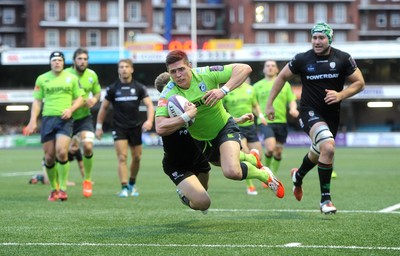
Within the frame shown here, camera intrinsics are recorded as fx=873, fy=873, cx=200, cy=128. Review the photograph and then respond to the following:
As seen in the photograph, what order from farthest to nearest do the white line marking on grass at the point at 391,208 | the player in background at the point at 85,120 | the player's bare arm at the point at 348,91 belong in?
the player in background at the point at 85,120 < the white line marking on grass at the point at 391,208 < the player's bare arm at the point at 348,91

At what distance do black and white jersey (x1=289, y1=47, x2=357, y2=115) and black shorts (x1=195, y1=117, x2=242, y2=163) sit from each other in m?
1.65

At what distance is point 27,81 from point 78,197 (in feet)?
189

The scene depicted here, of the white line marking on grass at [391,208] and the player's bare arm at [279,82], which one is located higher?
the player's bare arm at [279,82]

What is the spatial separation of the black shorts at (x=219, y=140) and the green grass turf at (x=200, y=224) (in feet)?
2.65

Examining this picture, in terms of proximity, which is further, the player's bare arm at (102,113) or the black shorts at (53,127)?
the player's bare arm at (102,113)

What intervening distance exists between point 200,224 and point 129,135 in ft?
18.7

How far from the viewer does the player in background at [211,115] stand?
30.5 ft

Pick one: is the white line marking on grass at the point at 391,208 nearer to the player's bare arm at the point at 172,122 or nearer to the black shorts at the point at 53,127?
the player's bare arm at the point at 172,122

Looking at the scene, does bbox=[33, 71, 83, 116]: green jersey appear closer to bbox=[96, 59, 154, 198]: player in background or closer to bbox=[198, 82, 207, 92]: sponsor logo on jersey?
bbox=[96, 59, 154, 198]: player in background

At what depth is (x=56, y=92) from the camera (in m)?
14.4

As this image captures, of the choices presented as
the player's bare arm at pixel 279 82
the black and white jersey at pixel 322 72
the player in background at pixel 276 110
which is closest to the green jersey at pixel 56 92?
the player's bare arm at pixel 279 82

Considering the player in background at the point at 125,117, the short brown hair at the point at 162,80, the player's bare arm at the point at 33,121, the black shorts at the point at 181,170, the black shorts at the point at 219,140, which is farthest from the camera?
the player in background at the point at 125,117

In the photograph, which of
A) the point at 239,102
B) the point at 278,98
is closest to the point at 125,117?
the point at 239,102

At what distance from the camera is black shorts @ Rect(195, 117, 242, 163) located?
32.4 feet
